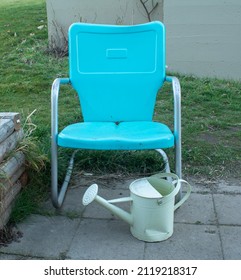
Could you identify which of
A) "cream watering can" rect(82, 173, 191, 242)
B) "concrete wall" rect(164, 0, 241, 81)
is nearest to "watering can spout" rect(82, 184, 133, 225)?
"cream watering can" rect(82, 173, 191, 242)

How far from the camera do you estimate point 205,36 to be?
5.52 meters

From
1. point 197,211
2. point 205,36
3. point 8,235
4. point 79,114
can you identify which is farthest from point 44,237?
point 205,36

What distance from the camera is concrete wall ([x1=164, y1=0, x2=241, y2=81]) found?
543cm

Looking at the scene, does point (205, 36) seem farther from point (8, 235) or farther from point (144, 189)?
point (8, 235)

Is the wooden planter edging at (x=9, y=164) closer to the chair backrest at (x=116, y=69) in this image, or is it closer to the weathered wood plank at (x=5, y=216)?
the weathered wood plank at (x=5, y=216)

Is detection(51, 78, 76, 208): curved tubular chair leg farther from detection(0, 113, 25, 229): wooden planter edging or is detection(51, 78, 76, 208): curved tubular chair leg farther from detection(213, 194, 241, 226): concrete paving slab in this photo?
detection(213, 194, 241, 226): concrete paving slab

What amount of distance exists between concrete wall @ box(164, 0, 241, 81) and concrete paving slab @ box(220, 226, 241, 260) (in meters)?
3.44

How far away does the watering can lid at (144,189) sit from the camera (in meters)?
2.36

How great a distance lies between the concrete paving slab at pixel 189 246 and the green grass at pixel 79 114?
0.73 meters

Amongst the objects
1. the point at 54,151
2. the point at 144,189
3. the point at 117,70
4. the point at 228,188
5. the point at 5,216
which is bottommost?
the point at 228,188

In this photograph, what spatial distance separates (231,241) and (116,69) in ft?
4.56

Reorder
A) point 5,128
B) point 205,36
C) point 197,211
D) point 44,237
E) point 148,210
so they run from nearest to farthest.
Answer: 1. point 148,210
2. point 44,237
3. point 5,128
4. point 197,211
5. point 205,36

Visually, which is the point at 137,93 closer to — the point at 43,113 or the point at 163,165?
the point at 163,165

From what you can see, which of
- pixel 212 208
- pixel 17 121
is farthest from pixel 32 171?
pixel 212 208
